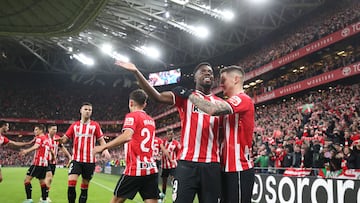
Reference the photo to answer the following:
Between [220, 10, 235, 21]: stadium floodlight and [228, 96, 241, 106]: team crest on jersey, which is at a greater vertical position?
[220, 10, 235, 21]: stadium floodlight

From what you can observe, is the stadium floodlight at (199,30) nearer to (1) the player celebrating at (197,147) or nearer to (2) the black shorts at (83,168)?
(2) the black shorts at (83,168)

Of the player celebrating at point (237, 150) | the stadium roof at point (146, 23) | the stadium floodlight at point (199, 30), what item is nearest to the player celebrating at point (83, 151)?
the player celebrating at point (237, 150)

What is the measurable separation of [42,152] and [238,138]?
8002mm

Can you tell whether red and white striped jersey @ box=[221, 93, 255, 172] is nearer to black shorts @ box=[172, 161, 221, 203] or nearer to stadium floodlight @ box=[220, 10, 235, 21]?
black shorts @ box=[172, 161, 221, 203]

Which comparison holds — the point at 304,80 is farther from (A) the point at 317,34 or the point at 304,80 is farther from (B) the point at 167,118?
(B) the point at 167,118

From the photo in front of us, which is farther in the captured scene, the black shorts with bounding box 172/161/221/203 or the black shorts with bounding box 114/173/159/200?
the black shorts with bounding box 114/173/159/200

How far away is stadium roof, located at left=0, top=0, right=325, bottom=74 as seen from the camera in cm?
1560

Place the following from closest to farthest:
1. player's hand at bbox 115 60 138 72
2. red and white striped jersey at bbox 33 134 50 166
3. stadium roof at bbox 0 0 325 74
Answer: player's hand at bbox 115 60 138 72 < red and white striped jersey at bbox 33 134 50 166 < stadium roof at bbox 0 0 325 74

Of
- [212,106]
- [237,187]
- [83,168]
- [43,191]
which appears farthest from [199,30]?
[212,106]

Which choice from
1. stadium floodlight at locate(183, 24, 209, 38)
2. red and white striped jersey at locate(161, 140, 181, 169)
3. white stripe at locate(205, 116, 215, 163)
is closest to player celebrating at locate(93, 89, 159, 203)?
white stripe at locate(205, 116, 215, 163)

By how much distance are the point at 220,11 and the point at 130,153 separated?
2581 cm

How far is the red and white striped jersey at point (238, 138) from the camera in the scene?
4.11 meters

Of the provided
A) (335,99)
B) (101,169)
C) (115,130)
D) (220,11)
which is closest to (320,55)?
(220,11)

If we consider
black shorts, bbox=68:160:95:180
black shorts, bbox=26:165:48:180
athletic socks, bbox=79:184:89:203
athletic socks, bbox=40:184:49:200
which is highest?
black shorts, bbox=68:160:95:180
